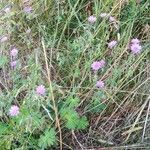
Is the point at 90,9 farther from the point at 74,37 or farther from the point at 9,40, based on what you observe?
the point at 9,40

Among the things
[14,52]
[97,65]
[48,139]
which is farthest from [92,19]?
[48,139]

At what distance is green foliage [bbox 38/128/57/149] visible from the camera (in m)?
1.70

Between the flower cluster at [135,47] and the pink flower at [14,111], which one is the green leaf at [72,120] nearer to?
the pink flower at [14,111]

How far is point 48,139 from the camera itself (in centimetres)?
171

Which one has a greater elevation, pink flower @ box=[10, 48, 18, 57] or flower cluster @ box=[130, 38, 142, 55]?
pink flower @ box=[10, 48, 18, 57]

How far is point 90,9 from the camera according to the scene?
7.05 ft

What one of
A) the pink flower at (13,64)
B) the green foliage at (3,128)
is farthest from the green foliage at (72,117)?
the pink flower at (13,64)

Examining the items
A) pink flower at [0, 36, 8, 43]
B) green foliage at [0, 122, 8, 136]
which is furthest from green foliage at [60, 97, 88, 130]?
pink flower at [0, 36, 8, 43]

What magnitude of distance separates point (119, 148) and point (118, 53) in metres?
0.43

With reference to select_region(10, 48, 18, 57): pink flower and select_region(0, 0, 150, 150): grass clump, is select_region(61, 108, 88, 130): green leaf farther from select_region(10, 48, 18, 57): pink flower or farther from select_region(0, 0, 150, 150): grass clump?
select_region(10, 48, 18, 57): pink flower

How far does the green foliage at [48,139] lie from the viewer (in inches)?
67.1

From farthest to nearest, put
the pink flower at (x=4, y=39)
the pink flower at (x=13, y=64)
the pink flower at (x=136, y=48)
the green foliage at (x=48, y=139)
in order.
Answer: the pink flower at (x=4, y=39) < the pink flower at (x=13, y=64) < the pink flower at (x=136, y=48) < the green foliage at (x=48, y=139)

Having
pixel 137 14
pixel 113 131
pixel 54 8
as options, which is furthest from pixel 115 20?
pixel 113 131

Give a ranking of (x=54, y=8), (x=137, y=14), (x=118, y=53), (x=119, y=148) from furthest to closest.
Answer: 1. (x=54, y=8)
2. (x=137, y=14)
3. (x=118, y=53)
4. (x=119, y=148)
